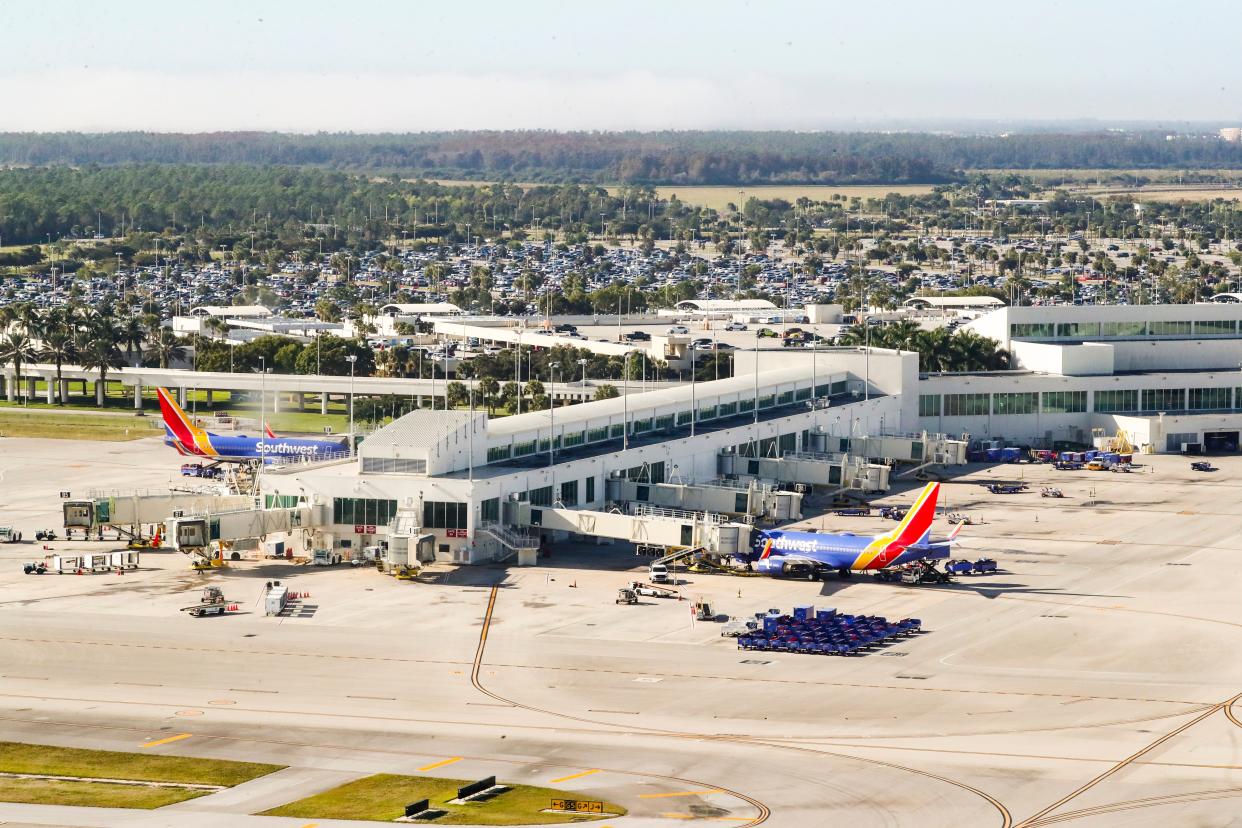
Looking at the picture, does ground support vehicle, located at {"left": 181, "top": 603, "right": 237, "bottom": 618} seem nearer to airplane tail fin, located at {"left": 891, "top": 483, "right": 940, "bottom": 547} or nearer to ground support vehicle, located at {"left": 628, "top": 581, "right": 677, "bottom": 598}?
ground support vehicle, located at {"left": 628, "top": 581, "right": 677, "bottom": 598}

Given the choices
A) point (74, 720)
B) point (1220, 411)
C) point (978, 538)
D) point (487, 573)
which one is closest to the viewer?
point (74, 720)

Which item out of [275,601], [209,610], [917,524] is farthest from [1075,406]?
[209,610]

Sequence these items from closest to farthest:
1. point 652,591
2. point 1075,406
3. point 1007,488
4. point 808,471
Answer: point 652,591, point 808,471, point 1007,488, point 1075,406

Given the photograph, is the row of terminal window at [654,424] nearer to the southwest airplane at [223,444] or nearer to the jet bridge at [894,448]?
the jet bridge at [894,448]

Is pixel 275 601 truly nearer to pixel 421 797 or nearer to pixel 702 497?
pixel 421 797

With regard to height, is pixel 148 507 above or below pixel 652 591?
above

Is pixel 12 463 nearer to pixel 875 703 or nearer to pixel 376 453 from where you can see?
pixel 376 453

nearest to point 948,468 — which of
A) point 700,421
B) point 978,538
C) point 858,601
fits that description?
point 700,421
